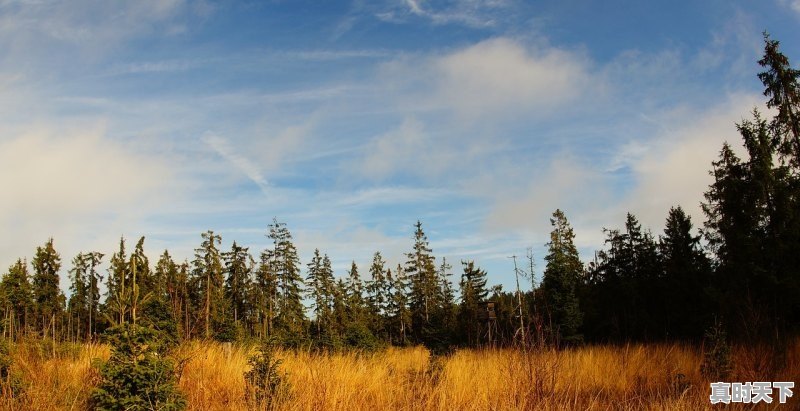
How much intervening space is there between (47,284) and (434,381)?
58.3 metres

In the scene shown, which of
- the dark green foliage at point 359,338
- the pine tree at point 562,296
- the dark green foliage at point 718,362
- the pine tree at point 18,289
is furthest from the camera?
the pine tree at point 18,289

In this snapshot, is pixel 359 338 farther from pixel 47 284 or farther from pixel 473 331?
pixel 47 284

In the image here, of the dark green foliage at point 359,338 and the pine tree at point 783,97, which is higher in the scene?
the pine tree at point 783,97

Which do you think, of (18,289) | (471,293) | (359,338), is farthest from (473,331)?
(18,289)

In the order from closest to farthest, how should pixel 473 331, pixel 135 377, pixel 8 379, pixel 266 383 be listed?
pixel 135 377 → pixel 8 379 → pixel 266 383 → pixel 473 331

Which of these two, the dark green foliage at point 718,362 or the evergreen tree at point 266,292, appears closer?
the dark green foliage at point 718,362

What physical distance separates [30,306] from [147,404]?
178ft

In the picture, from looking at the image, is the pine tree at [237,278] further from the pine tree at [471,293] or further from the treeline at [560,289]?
the pine tree at [471,293]

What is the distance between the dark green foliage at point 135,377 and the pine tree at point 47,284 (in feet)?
175

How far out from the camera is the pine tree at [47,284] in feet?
164

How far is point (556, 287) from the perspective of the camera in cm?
2222

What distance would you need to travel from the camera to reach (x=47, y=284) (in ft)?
171

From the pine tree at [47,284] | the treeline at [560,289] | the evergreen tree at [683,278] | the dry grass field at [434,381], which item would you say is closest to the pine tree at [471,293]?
the treeline at [560,289]

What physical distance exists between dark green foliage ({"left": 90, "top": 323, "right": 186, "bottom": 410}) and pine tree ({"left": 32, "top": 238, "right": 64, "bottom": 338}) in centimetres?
5348
